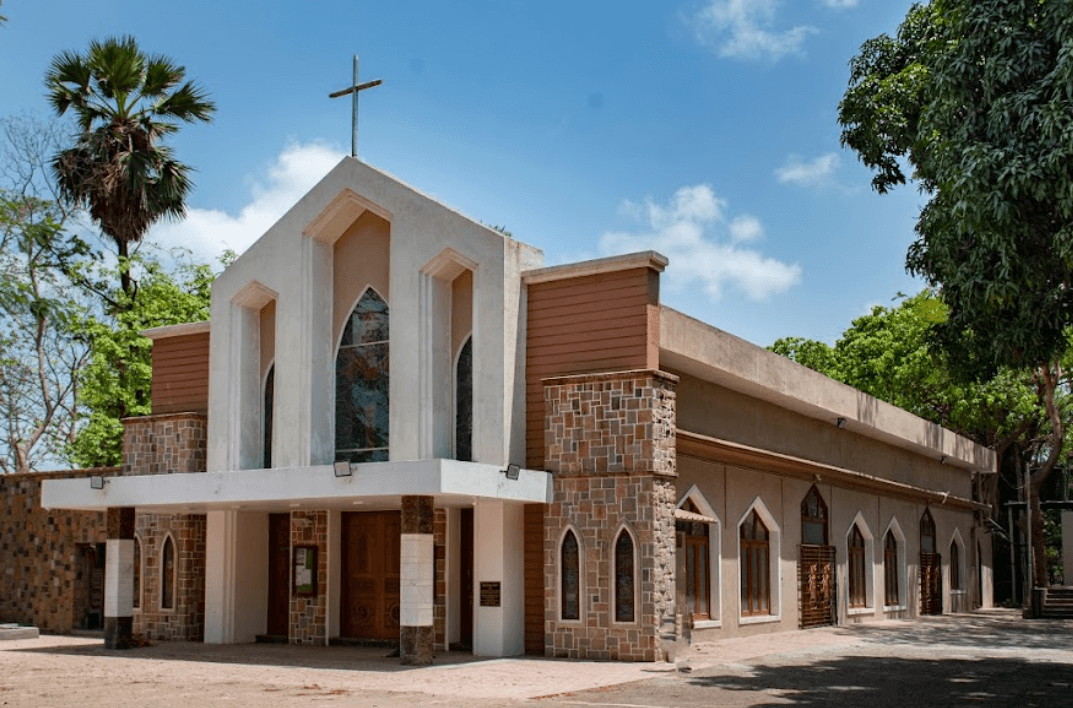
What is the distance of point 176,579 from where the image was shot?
22.2m

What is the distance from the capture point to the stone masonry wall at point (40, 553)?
24109 mm

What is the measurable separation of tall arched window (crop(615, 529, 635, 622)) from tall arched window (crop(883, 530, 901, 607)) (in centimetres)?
1326

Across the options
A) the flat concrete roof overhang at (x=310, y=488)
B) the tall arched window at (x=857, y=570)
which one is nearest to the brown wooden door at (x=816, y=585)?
the tall arched window at (x=857, y=570)

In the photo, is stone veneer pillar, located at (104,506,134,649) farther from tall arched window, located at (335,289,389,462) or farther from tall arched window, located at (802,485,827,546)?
tall arched window, located at (802,485,827,546)

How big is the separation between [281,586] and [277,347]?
4524 mm

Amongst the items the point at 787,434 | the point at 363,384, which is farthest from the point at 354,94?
the point at 787,434

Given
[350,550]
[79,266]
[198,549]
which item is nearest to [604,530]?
[350,550]

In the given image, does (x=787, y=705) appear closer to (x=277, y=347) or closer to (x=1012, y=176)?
(x=1012, y=176)

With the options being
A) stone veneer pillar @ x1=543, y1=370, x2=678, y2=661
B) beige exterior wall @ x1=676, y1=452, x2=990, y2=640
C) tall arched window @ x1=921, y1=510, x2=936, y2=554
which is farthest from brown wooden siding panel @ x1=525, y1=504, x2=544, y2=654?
tall arched window @ x1=921, y1=510, x2=936, y2=554

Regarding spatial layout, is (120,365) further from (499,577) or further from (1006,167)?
(1006,167)

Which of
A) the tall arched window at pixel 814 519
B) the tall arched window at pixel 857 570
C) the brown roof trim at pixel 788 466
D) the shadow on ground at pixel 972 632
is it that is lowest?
the shadow on ground at pixel 972 632

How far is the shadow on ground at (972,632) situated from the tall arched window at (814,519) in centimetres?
190

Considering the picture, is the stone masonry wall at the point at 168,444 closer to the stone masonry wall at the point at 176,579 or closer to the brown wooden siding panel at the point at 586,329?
the stone masonry wall at the point at 176,579

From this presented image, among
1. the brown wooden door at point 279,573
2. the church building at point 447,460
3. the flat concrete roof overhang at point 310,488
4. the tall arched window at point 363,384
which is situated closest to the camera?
the flat concrete roof overhang at point 310,488
